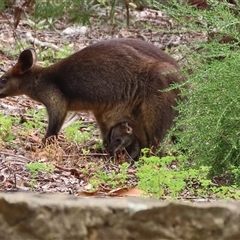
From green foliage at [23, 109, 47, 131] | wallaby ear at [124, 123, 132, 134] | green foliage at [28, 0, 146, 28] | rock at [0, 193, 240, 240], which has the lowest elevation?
green foliage at [23, 109, 47, 131]

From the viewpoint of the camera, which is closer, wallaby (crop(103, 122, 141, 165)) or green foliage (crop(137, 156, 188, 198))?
green foliage (crop(137, 156, 188, 198))

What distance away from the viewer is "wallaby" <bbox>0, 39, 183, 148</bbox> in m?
8.08

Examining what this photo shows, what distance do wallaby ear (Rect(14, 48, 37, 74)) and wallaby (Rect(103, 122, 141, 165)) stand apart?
1324mm

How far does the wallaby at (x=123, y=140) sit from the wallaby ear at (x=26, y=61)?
1.32 meters

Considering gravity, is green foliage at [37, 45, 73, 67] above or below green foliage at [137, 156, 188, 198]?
below

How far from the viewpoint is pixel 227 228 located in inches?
95.8

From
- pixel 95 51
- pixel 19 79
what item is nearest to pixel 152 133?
pixel 95 51

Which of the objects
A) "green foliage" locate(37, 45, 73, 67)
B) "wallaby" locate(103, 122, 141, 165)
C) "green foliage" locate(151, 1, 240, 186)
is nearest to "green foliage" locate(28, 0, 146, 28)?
"green foliage" locate(37, 45, 73, 67)

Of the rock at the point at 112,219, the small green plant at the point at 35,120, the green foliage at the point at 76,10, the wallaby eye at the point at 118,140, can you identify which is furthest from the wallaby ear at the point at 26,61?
the rock at the point at 112,219

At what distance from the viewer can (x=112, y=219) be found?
2.41m

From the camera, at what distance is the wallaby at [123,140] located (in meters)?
8.14

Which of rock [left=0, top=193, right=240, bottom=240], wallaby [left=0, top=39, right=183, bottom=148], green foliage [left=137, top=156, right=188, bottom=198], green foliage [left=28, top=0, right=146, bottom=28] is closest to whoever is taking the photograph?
rock [left=0, top=193, right=240, bottom=240]

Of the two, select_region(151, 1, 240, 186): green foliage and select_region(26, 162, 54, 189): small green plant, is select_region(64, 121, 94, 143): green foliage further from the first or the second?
select_region(151, 1, 240, 186): green foliage

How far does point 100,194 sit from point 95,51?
11.8ft
